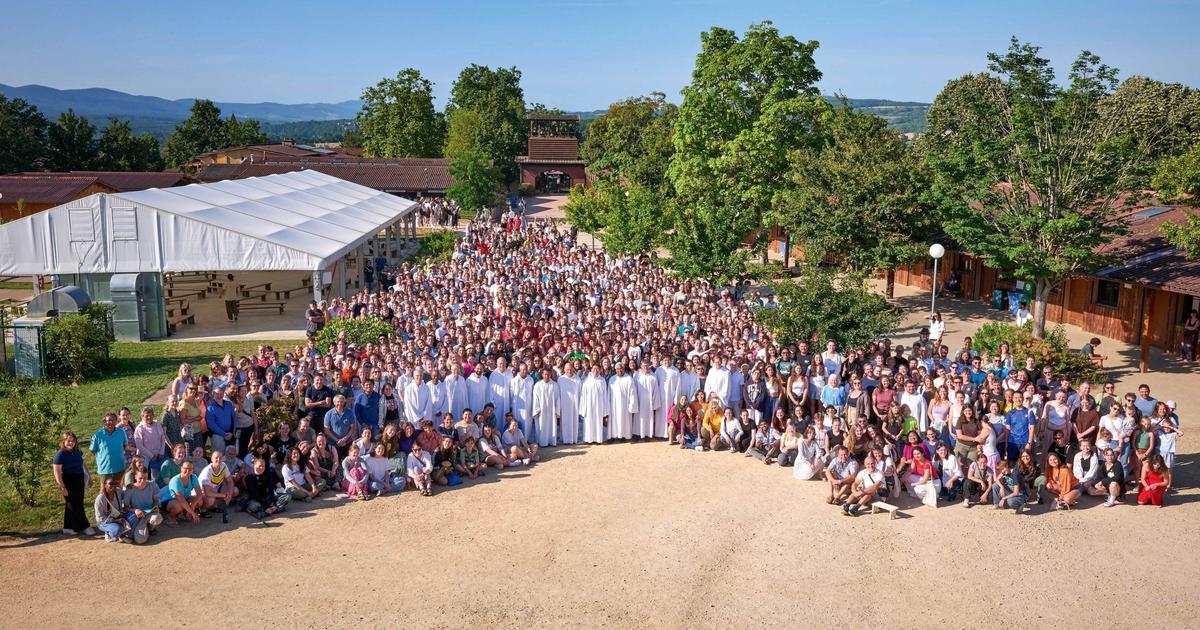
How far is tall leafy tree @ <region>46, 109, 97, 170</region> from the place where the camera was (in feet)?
183

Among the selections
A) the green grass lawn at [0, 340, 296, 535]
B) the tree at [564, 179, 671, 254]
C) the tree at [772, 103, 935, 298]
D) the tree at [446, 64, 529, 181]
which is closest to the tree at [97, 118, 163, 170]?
the tree at [446, 64, 529, 181]

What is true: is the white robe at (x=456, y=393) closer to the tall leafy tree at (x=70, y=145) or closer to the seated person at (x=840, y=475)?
the seated person at (x=840, y=475)

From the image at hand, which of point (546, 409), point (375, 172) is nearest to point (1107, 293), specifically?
point (546, 409)

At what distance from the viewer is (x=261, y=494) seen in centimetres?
1035

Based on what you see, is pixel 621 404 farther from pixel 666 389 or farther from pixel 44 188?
pixel 44 188

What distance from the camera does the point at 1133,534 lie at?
9.88m

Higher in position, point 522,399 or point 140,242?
point 140,242

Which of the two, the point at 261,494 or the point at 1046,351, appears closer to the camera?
the point at 261,494

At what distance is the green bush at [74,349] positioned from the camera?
1697cm

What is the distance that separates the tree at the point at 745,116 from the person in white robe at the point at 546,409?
50.5ft

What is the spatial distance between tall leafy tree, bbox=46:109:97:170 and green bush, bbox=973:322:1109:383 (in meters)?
59.4

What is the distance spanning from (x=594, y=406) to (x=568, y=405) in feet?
1.33

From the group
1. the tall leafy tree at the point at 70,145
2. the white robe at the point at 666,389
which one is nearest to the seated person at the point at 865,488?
the white robe at the point at 666,389

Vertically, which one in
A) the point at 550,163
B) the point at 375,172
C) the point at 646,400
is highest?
the point at 550,163
